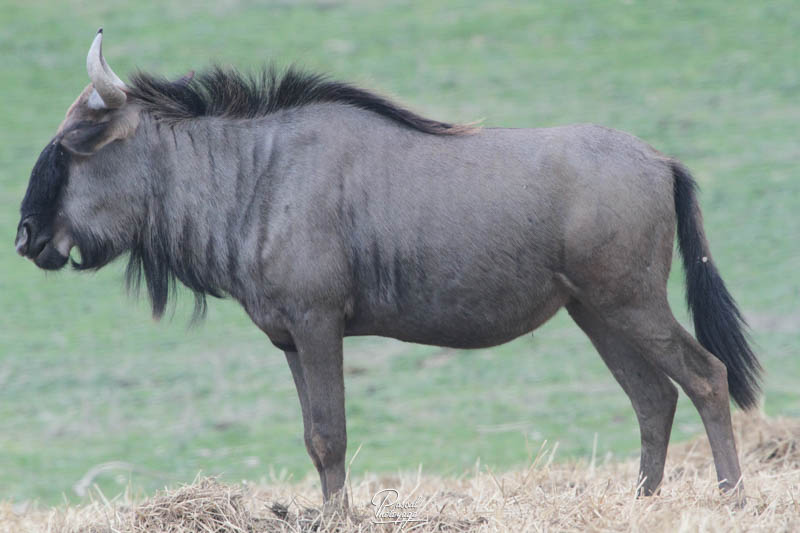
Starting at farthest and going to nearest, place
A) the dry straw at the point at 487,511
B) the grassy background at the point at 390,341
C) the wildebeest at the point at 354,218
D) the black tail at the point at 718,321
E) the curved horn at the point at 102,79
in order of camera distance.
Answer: the grassy background at the point at 390,341 < the black tail at the point at 718,321 < the wildebeest at the point at 354,218 < the curved horn at the point at 102,79 < the dry straw at the point at 487,511

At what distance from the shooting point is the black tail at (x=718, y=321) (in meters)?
7.45

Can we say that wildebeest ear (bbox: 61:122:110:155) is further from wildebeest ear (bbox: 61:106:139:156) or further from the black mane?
the black mane

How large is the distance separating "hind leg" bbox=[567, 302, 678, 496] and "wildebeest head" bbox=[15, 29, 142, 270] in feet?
9.04

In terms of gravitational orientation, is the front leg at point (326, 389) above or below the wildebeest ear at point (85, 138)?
below

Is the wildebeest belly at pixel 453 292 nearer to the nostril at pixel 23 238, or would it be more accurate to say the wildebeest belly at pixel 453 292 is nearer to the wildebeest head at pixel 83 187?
the wildebeest head at pixel 83 187

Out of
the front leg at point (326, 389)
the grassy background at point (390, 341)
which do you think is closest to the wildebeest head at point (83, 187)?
the grassy background at point (390, 341)

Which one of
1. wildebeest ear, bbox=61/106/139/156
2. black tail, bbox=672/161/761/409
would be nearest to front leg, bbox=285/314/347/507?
wildebeest ear, bbox=61/106/139/156

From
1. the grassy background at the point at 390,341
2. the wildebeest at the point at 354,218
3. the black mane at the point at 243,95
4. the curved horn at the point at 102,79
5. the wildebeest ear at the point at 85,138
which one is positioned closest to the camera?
the curved horn at the point at 102,79

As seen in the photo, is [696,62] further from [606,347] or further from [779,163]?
[606,347]

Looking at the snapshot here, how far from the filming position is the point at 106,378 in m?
14.8

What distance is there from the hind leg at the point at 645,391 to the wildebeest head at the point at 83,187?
2755 mm

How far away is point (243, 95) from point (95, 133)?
2.87 ft

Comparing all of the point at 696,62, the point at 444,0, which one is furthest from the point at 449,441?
the point at 444,0

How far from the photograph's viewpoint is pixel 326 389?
690 cm
